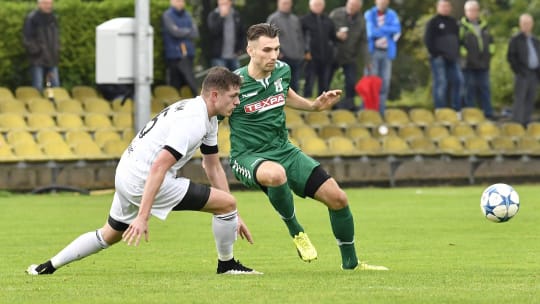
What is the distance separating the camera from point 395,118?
85.1ft

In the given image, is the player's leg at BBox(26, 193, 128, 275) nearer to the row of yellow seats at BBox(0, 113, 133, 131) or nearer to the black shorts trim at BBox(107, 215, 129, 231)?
the black shorts trim at BBox(107, 215, 129, 231)

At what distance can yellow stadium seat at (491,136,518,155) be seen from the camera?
84.9 feet

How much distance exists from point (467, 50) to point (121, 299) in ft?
57.9

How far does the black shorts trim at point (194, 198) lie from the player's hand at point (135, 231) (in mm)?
709

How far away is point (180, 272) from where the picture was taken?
437 inches

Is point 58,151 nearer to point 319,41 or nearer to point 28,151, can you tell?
point 28,151

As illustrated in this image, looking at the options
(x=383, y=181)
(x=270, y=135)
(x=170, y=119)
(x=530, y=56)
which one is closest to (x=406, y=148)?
(x=383, y=181)

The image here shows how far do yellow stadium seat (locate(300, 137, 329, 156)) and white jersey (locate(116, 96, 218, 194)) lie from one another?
14.0 metres

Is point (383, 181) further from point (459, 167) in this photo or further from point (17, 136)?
point (17, 136)

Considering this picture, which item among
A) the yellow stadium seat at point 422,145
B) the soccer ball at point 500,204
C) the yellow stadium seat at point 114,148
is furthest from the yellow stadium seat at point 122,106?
the soccer ball at point 500,204

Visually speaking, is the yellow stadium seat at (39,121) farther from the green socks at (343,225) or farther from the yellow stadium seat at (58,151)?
the green socks at (343,225)

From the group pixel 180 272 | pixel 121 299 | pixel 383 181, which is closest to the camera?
pixel 121 299

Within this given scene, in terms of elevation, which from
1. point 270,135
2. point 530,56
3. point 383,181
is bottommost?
point 383,181

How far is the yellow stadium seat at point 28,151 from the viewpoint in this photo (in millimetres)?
22031
